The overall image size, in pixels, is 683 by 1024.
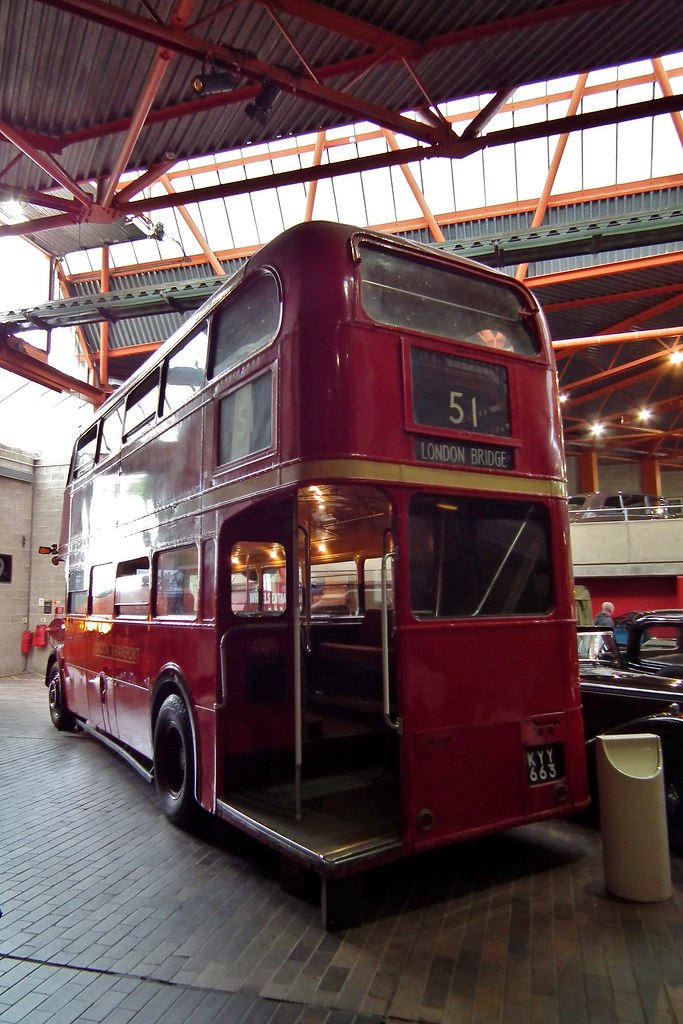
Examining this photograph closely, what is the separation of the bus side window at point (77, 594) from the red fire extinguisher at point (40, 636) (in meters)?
9.47

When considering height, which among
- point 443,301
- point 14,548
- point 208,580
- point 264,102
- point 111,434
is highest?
point 264,102

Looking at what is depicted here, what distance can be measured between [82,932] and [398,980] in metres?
1.88

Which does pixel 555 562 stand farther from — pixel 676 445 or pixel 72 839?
pixel 676 445

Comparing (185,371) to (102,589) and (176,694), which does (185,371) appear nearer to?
(176,694)

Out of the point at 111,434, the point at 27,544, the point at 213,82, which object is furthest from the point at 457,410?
the point at 27,544

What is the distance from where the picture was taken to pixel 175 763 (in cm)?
580

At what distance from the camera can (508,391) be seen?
4465 mm

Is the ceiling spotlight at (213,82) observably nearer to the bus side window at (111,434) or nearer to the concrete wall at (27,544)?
the bus side window at (111,434)

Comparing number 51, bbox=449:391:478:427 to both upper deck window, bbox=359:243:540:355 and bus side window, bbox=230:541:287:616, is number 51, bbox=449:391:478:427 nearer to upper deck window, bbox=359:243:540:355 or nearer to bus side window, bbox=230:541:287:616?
upper deck window, bbox=359:243:540:355

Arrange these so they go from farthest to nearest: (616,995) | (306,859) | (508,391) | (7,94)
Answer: (7,94) < (508,391) < (306,859) < (616,995)

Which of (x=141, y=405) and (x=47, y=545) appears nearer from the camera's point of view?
(x=141, y=405)

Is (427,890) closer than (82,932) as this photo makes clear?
No

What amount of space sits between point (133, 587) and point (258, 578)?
1778 mm

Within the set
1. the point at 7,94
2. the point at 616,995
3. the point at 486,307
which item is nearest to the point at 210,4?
the point at 7,94
